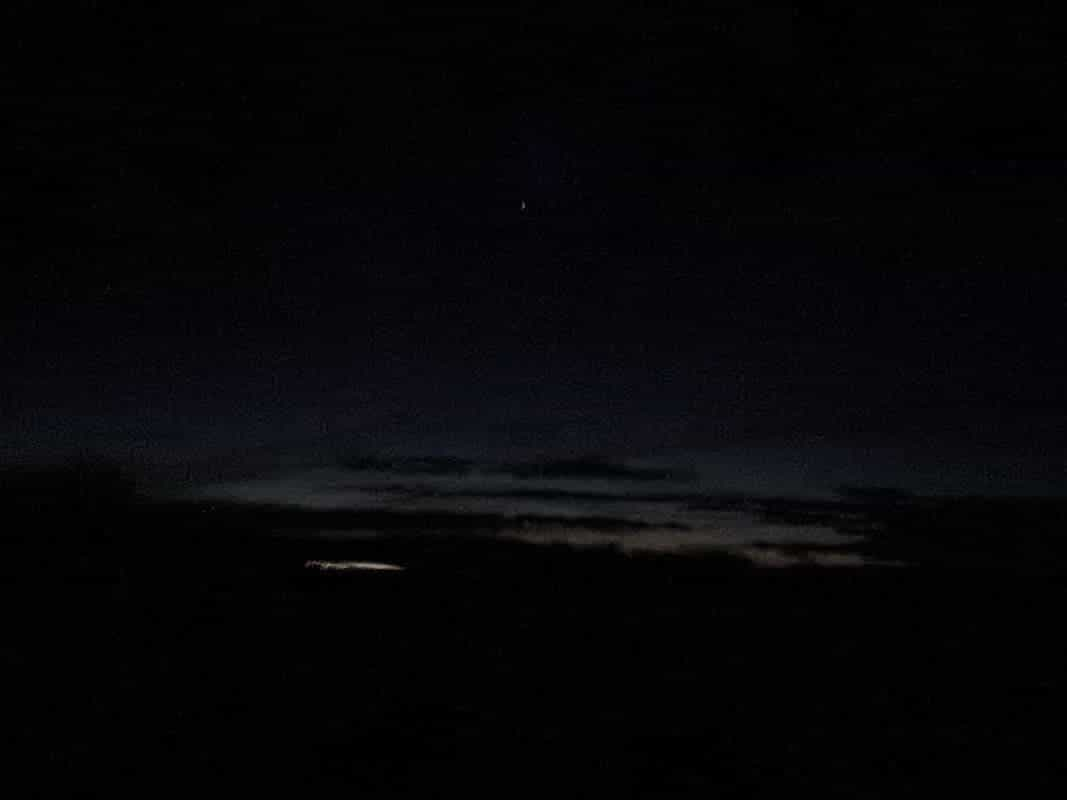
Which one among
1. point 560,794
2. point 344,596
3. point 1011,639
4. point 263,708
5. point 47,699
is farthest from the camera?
point 344,596

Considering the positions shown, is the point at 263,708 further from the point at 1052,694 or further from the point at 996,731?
the point at 1052,694

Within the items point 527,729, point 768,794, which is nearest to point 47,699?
point 527,729

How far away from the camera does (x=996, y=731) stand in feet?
45.0

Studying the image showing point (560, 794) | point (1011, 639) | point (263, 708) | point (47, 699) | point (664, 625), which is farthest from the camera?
point (664, 625)

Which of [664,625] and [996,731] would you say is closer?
[996,731]

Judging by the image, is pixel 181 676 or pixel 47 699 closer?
pixel 47 699

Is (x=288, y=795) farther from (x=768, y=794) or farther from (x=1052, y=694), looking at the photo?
(x=1052, y=694)

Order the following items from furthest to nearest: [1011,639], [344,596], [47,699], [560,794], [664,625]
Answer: [344,596] → [664,625] → [1011,639] → [47,699] → [560,794]

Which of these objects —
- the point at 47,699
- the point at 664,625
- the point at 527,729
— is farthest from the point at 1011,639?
the point at 47,699

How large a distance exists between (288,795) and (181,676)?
4878mm

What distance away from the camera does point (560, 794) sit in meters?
11.7

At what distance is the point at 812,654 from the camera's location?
18.7 meters

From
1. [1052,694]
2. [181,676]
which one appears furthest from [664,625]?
[181,676]

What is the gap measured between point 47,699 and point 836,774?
30.9ft
